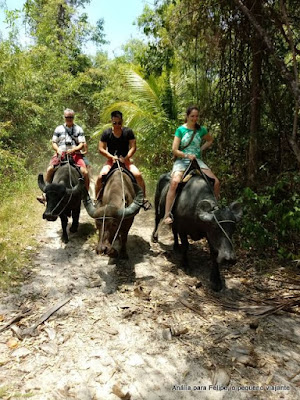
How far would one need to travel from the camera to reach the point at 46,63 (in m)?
14.8

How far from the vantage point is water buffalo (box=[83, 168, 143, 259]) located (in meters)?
4.66

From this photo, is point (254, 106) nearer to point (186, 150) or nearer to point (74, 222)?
point (186, 150)

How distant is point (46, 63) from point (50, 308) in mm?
13773

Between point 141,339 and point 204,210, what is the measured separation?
1958mm

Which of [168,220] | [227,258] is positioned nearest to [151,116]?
[168,220]

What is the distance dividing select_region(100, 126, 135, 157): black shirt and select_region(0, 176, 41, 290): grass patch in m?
2.40

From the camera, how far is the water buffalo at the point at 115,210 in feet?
15.3

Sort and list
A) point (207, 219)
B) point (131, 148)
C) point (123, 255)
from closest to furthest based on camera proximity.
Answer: point (207, 219), point (123, 255), point (131, 148)

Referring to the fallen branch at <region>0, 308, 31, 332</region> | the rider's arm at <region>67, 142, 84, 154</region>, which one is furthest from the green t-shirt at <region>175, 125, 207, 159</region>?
the fallen branch at <region>0, 308, 31, 332</region>

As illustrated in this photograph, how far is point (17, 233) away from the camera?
20.7ft

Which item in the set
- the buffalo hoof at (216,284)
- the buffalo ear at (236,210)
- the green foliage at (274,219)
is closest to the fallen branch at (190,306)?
the buffalo hoof at (216,284)

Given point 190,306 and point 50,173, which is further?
point 50,173

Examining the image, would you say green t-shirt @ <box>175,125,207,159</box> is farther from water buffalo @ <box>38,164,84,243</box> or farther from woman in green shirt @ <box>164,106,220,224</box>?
water buffalo @ <box>38,164,84,243</box>

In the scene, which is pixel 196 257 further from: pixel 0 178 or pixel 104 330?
pixel 0 178
